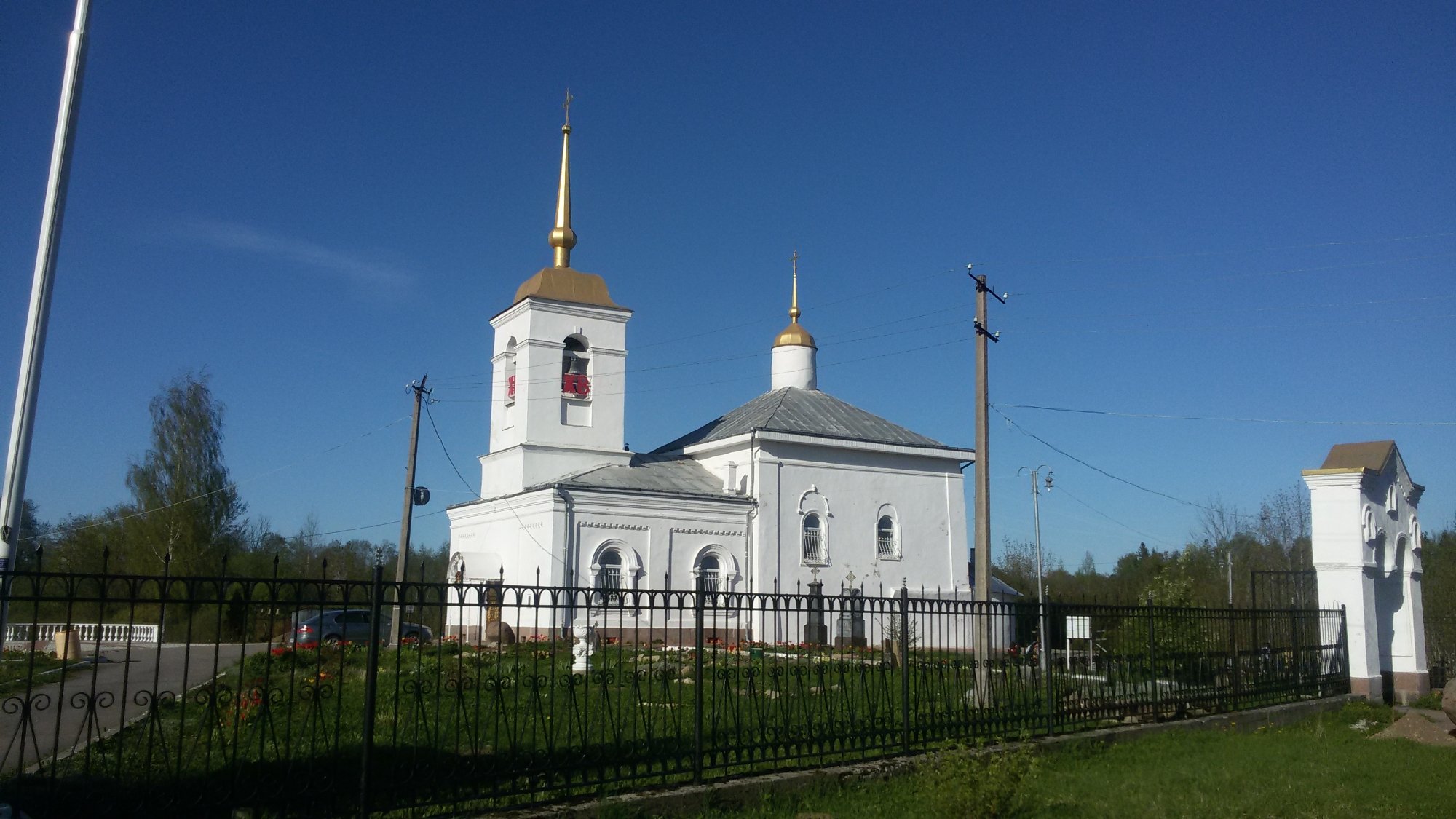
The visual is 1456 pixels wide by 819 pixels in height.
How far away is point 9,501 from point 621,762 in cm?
404

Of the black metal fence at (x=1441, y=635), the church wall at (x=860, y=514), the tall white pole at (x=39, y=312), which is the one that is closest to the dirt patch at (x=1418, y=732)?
the black metal fence at (x=1441, y=635)

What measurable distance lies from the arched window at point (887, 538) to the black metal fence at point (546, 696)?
1458cm

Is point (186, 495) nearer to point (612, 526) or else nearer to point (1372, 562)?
point (612, 526)

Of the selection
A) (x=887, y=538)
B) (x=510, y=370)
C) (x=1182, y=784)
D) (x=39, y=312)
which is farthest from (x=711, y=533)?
(x=39, y=312)

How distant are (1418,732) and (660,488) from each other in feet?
59.8

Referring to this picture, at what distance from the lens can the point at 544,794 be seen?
24.8 ft

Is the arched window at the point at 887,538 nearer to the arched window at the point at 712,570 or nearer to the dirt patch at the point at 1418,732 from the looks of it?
the arched window at the point at 712,570

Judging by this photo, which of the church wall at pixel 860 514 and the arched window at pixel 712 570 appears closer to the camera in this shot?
the arched window at pixel 712 570

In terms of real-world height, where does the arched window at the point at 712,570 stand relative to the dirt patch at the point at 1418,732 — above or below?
above

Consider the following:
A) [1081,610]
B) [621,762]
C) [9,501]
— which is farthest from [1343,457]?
[9,501]

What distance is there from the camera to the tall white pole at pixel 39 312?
19.1ft

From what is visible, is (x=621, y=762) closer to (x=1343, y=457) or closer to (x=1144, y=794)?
(x=1144, y=794)

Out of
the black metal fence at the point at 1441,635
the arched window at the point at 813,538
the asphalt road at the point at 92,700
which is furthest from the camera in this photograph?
the arched window at the point at 813,538

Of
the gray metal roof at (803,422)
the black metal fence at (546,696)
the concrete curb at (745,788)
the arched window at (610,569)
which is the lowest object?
the concrete curb at (745,788)
